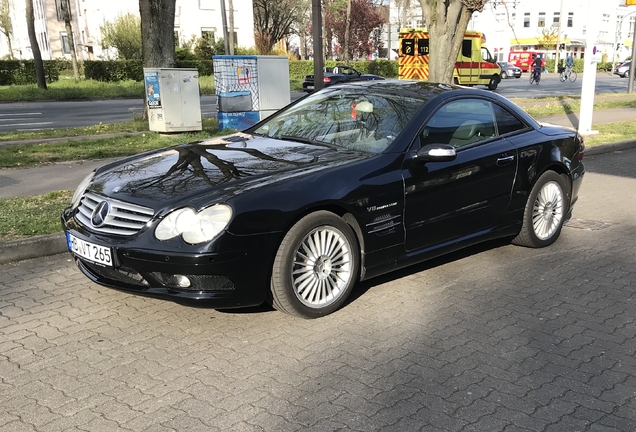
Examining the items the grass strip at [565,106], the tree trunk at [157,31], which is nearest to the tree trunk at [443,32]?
the grass strip at [565,106]

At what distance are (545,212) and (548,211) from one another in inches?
2.0

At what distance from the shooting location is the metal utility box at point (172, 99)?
13156 millimetres

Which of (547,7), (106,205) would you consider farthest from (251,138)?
(547,7)

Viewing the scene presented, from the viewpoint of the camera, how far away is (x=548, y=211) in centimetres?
587

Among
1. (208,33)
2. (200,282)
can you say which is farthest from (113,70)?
(200,282)

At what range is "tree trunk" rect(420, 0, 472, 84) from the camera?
1364 centimetres

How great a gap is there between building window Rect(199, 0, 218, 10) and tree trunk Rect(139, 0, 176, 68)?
36.1 meters

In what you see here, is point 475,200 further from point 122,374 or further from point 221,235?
point 122,374

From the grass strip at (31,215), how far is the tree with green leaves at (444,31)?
30.1 feet

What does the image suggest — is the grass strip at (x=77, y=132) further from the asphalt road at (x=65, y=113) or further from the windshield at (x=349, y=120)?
the windshield at (x=349, y=120)

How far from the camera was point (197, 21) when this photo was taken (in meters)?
48.6

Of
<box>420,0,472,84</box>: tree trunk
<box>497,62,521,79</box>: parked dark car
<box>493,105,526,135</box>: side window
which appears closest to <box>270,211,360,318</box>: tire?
<box>493,105,526,135</box>: side window

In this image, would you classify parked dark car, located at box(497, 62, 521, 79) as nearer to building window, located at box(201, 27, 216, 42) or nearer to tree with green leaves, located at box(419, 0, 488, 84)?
building window, located at box(201, 27, 216, 42)

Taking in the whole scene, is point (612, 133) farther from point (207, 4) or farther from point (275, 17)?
point (275, 17)
